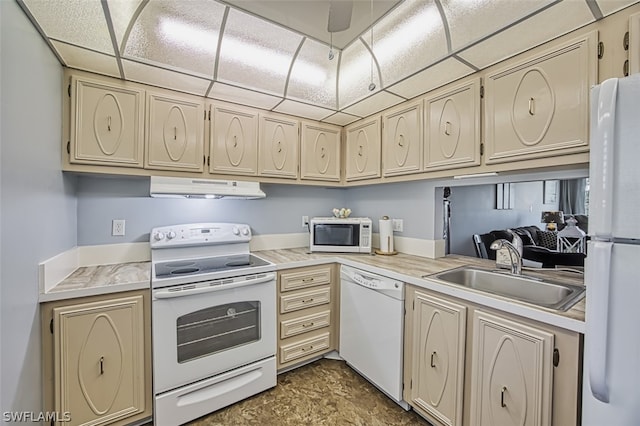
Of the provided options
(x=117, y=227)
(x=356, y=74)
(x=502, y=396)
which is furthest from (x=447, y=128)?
(x=117, y=227)

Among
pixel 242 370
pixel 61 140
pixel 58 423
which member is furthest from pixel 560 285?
pixel 61 140

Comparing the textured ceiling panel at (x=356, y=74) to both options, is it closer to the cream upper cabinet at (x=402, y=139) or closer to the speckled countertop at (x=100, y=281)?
the cream upper cabinet at (x=402, y=139)

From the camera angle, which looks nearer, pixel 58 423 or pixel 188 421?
pixel 58 423

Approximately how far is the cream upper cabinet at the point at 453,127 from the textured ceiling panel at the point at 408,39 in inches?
12.3

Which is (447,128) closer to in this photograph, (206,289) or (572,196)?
(572,196)

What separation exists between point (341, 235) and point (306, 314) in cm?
78

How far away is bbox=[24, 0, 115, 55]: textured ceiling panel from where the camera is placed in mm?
1237

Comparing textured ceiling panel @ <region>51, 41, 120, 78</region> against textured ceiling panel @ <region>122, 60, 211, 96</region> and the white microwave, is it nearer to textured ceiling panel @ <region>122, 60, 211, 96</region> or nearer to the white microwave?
textured ceiling panel @ <region>122, 60, 211, 96</region>

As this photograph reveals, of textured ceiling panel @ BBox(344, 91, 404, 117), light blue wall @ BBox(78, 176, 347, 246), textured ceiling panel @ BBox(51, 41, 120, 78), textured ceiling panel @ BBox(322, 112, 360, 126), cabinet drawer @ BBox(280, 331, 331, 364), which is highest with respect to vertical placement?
textured ceiling panel @ BBox(344, 91, 404, 117)

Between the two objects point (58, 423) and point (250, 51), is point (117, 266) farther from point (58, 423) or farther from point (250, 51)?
point (250, 51)

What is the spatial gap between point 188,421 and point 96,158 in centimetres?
177

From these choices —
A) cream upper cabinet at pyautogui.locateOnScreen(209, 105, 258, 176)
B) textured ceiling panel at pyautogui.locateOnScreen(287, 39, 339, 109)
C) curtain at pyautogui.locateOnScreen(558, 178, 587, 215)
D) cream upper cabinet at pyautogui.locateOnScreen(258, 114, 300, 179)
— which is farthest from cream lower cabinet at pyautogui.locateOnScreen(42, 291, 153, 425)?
curtain at pyautogui.locateOnScreen(558, 178, 587, 215)

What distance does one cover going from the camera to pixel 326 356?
247 cm

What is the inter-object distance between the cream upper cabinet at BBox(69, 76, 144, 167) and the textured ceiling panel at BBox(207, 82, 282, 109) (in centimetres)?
50
